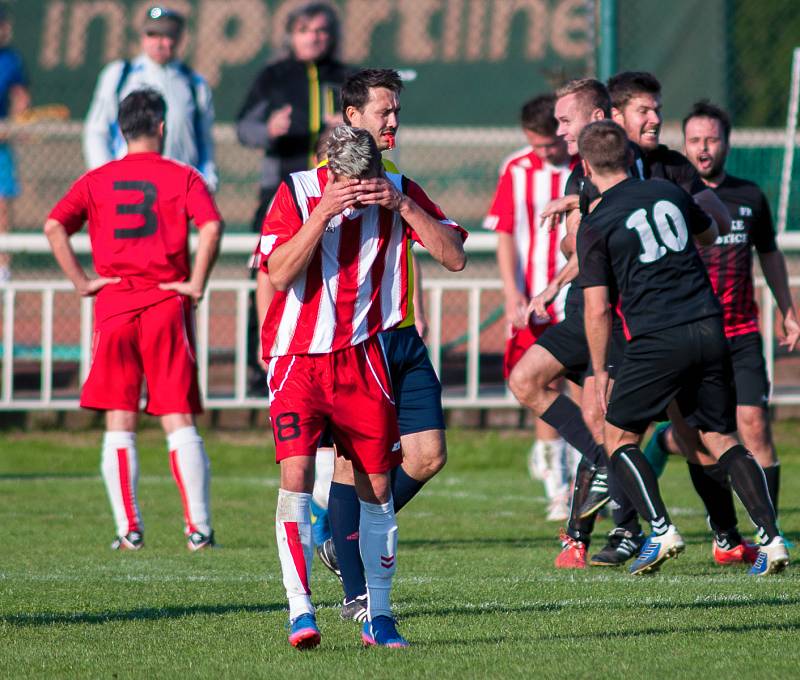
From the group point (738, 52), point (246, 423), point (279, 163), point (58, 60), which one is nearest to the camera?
point (279, 163)

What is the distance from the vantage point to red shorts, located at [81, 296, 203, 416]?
757 cm

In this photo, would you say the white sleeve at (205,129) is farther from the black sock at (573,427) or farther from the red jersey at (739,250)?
the red jersey at (739,250)

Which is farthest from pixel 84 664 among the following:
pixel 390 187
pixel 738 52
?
pixel 738 52

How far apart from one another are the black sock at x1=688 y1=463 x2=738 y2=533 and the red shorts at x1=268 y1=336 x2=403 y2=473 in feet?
7.90

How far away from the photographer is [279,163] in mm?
11062

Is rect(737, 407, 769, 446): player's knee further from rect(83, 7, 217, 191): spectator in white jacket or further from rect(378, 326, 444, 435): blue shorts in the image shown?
rect(83, 7, 217, 191): spectator in white jacket

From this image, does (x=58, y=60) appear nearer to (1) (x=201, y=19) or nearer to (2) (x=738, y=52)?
(1) (x=201, y=19)

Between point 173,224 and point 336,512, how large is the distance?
2738mm

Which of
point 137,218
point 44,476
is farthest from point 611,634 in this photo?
point 44,476

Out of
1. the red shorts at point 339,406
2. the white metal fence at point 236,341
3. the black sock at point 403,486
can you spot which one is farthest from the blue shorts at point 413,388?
the white metal fence at point 236,341

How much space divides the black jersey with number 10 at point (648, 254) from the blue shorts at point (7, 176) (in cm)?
901

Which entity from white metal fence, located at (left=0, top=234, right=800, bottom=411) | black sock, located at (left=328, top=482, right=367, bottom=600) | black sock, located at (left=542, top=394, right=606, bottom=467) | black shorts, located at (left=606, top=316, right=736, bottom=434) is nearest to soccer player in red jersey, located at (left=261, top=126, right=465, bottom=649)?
black sock, located at (left=328, top=482, right=367, bottom=600)

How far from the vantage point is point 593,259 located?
6.13m

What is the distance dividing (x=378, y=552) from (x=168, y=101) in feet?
20.6
